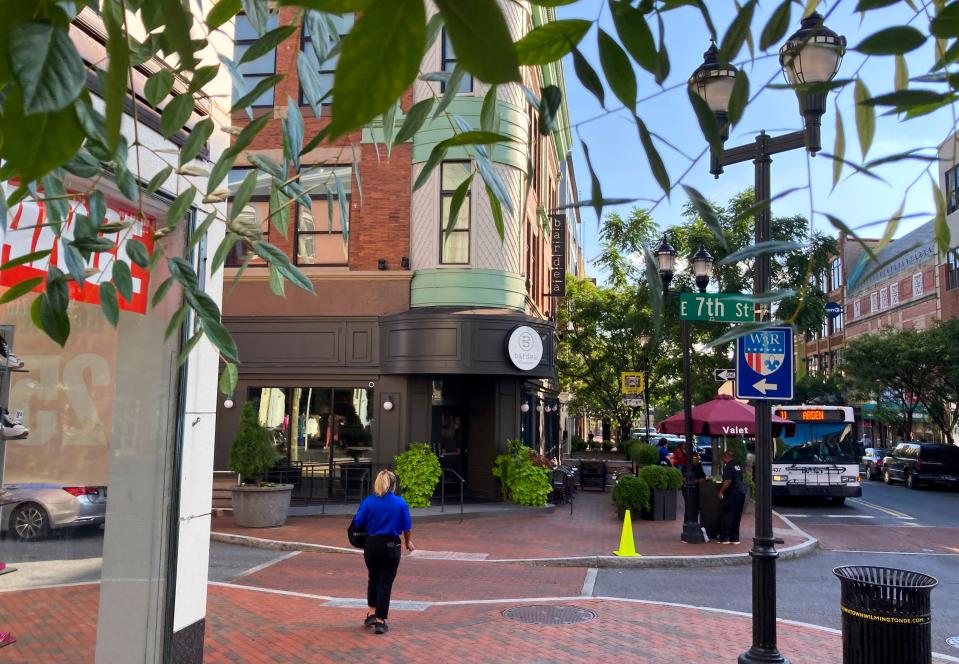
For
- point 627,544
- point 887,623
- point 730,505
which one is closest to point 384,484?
point 887,623

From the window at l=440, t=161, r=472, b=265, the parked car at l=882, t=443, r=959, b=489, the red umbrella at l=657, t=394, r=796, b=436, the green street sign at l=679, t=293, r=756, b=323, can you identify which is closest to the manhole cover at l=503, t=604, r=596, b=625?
the green street sign at l=679, t=293, r=756, b=323

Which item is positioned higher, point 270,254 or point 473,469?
point 270,254

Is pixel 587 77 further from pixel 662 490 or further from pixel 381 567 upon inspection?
pixel 662 490

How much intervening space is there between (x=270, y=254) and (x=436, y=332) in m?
15.4

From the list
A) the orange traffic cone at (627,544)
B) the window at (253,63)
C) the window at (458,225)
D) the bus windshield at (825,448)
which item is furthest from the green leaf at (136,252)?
the bus windshield at (825,448)

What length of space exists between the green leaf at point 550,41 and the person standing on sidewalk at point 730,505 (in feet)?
45.4

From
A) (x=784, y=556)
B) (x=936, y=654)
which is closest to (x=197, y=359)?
(x=936, y=654)

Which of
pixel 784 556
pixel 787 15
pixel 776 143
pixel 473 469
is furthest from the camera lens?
pixel 473 469

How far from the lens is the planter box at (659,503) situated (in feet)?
56.6

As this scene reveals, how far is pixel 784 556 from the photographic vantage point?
1373 cm

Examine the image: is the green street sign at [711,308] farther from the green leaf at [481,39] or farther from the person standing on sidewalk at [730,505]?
the person standing on sidewalk at [730,505]

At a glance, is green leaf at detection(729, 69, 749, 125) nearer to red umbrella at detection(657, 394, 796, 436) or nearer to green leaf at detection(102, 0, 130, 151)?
green leaf at detection(102, 0, 130, 151)

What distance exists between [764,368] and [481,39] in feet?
21.0

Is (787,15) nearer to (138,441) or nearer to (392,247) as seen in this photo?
(138,441)
